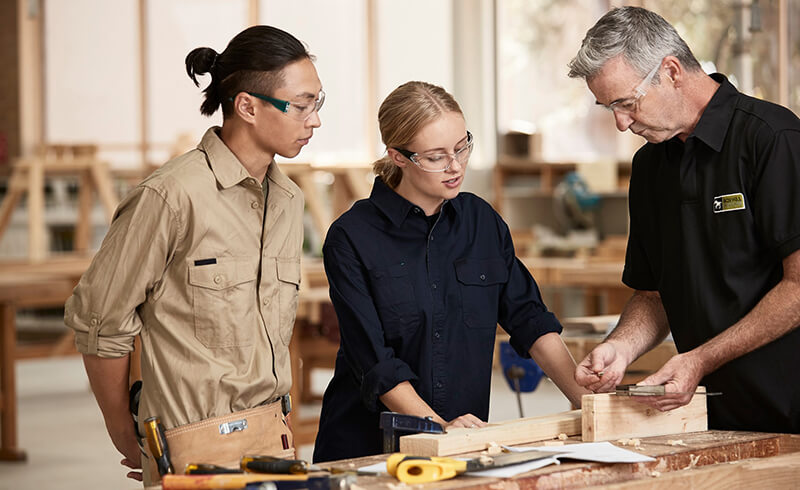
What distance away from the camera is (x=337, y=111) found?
11672mm

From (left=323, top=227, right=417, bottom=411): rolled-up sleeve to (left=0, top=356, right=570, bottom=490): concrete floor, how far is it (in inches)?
106

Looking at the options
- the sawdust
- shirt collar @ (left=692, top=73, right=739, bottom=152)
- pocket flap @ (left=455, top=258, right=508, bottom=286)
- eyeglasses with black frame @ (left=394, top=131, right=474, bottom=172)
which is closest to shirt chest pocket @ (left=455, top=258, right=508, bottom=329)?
pocket flap @ (left=455, top=258, right=508, bottom=286)

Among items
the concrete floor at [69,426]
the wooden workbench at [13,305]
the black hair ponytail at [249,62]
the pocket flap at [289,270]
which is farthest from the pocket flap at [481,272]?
the wooden workbench at [13,305]

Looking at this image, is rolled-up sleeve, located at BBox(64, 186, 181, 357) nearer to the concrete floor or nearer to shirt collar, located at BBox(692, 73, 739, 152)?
shirt collar, located at BBox(692, 73, 739, 152)

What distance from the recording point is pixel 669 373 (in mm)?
2080

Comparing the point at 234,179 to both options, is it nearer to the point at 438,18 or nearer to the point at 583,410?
the point at 583,410

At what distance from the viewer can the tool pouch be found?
2064mm

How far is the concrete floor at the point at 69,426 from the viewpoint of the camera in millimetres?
5332

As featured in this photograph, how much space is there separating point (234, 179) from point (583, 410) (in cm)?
87

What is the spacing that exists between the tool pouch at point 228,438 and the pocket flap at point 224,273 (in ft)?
0.90

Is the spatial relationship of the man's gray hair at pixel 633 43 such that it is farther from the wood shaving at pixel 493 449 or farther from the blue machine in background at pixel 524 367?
the blue machine in background at pixel 524 367

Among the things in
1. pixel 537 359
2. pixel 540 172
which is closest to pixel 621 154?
pixel 540 172

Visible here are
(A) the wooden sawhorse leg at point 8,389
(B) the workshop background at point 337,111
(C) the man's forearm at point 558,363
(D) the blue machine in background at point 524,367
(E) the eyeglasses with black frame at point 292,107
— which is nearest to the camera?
(E) the eyeglasses with black frame at point 292,107

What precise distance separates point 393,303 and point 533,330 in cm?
37
